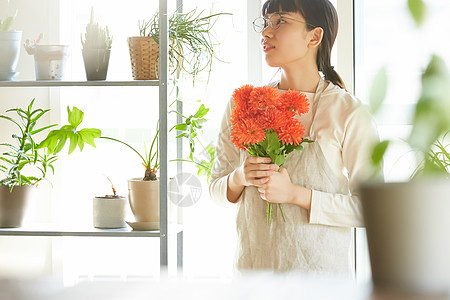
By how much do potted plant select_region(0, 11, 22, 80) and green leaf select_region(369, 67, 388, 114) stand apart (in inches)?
84.2

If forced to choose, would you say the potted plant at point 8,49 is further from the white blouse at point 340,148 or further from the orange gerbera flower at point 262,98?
the orange gerbera flower at point 262,98

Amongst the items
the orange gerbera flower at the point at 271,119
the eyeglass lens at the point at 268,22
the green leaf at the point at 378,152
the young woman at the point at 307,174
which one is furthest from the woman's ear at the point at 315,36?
the green leaf at the point at 378,152

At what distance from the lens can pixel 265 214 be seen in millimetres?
1825

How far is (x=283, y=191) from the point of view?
67.8 inches

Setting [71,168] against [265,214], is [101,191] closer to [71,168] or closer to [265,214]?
[71,168]

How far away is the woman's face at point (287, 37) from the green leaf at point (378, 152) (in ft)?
4.39

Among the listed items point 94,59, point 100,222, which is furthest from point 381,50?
point 100,222

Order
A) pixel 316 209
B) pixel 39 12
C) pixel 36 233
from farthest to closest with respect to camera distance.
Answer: pixel 39 12
pixel 36 233
pixel 316 209

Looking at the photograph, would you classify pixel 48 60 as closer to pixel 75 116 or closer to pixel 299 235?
pixel 75 116

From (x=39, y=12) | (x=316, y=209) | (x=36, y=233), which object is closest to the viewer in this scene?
(x=316, y=209)

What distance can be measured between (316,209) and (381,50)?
97 centimetres

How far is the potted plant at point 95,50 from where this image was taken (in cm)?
237

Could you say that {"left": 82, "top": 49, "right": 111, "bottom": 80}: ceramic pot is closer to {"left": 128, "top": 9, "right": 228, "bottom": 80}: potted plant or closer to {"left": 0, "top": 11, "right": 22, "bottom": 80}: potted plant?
{"left": 128, "top": 9, "right": 228, "bottom": 80}: potted plant

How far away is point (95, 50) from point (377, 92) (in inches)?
76.8
